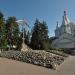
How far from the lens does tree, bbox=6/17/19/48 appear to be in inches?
1619

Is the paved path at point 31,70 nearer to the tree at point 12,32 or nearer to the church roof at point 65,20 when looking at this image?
the tree at point 12,32

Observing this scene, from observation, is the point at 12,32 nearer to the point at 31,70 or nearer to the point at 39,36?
the point at 39,36

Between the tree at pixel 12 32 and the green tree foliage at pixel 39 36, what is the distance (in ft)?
18.7

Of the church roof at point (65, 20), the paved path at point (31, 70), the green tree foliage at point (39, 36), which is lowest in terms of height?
the paved path at point (31, 70)

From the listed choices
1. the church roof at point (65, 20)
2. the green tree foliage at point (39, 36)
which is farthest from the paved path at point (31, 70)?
the church roof at point (65, 20)

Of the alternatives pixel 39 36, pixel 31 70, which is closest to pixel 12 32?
pixel 39 36

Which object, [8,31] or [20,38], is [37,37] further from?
[8,31]

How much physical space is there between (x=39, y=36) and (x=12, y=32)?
8433mm

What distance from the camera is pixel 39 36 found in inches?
1839

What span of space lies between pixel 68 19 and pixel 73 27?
274 inches

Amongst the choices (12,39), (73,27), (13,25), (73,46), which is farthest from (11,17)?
(73,27)

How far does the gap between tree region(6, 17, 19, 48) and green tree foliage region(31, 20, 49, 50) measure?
569 centimetres

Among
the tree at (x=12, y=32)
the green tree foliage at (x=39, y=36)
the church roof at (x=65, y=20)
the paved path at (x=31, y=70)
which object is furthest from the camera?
the church roof at (x=65, y=20)

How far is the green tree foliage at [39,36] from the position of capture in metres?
44.8
